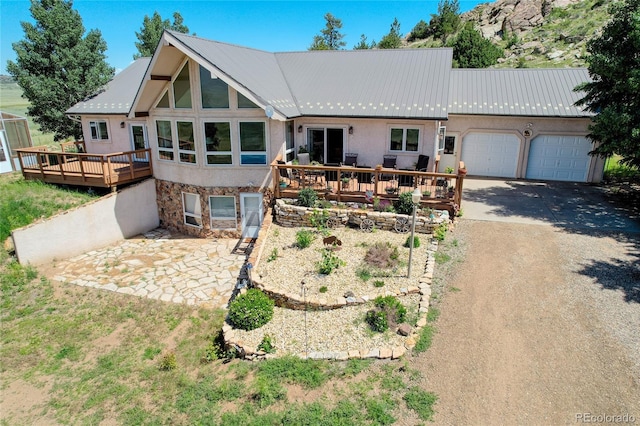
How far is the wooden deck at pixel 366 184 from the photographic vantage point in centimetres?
1382

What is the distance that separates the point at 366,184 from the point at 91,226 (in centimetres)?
1129

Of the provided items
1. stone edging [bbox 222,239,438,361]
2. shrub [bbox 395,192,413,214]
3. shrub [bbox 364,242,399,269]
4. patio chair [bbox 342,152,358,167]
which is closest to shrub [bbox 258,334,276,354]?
stone edging [bbox 222,239,438,361]

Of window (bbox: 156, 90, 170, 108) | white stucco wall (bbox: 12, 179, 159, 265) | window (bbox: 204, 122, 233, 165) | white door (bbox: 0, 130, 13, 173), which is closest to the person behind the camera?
white stucco wall (bbox: 12, 179, 159, 265)

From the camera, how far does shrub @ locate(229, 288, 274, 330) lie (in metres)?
9.52

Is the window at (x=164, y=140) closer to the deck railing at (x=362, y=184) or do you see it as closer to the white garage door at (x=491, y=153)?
the deck railing at (x=362, y=184)

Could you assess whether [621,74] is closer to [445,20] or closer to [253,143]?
[253,143]

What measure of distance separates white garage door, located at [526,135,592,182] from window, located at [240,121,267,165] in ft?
45.5

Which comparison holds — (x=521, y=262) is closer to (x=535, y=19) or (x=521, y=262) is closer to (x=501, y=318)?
(x=501, y=318)

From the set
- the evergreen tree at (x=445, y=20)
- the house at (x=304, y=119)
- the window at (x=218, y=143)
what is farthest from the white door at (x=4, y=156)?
the evergreen tree at (x=445, y=20)

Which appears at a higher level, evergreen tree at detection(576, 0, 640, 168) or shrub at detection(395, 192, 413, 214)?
evergreen tree at detection(576, 0, 640, 168)

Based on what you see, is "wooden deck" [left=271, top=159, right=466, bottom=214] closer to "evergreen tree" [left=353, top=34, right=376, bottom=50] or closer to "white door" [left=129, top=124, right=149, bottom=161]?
"white door" [left=129, top=124, right=149, bottom=161]

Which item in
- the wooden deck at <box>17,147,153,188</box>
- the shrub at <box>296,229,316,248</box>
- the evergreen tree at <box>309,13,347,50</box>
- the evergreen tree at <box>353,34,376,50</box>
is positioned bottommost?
the shrub at <box>296,229,316,248</box>

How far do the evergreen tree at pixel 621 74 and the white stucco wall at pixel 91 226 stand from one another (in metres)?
18.6

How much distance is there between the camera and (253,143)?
15453mm
